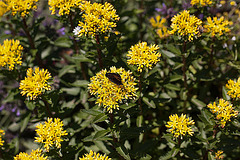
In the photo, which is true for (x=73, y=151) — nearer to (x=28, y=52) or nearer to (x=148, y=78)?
(x=148, y=78)

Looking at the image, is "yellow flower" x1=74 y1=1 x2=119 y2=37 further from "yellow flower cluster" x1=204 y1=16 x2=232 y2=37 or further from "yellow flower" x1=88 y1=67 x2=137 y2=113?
"yellow flower cluster" x1=204 y1=16 x2=232 y2=37

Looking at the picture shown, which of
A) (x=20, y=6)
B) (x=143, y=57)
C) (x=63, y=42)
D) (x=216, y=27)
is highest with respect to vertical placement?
(x=216, y=27)

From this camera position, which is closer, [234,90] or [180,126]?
[180,126]

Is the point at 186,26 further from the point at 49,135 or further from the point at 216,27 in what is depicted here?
the point at 49,135

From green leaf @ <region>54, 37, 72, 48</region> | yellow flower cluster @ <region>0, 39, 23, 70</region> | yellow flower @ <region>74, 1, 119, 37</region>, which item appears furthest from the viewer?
green leaf @ <region>54, 37, 72, 48</region>

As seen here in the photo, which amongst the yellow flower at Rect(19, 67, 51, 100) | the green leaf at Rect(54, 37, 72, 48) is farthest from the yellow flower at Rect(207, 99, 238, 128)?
the green leaf at Rect(54, 37, 72, 48)

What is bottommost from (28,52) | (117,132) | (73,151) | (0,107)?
(73,151)

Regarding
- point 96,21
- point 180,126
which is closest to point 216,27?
point 180,126

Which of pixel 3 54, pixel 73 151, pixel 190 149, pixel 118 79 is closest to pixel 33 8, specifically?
pixel 3 54
